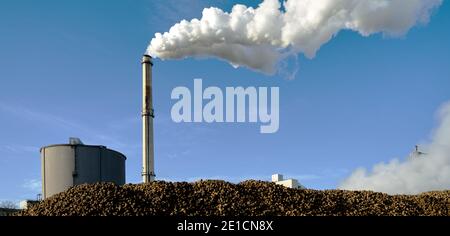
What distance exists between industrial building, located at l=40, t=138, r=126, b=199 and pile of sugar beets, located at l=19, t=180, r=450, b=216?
1285 centimetres

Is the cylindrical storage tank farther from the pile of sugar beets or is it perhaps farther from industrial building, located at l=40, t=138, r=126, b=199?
the pile of sugar beets

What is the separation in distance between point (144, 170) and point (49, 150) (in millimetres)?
7505

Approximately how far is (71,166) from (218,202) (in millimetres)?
15827

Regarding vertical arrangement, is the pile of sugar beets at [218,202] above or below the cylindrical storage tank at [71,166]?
below

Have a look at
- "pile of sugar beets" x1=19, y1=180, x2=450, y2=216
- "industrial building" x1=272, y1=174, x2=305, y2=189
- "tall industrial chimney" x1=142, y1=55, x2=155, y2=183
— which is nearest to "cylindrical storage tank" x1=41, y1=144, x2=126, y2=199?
"tall industrial chimney" x1=142, y1=55, x2=155, y2=183

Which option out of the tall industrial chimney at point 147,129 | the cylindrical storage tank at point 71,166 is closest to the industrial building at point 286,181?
the tall industrial chimney at point 147,129

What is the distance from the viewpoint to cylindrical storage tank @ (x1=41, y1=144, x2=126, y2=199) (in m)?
28.6

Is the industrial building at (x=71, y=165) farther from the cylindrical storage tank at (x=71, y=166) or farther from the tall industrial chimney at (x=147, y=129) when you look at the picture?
the tall industrial chimney at (x=147, y=129)

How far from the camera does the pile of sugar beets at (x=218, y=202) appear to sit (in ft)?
47.5

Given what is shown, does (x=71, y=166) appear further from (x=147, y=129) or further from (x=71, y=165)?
(x=147, y=129)
